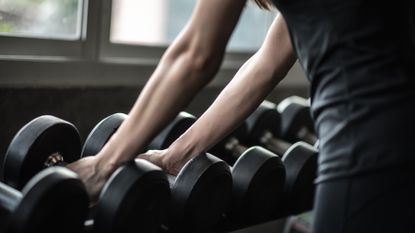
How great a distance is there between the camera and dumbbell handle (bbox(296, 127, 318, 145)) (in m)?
2.24

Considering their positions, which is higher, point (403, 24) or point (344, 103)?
point (403, 24)

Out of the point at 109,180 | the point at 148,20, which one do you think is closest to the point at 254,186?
the point at 109,180

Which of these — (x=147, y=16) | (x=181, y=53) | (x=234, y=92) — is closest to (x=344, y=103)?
(x=181, y=53)

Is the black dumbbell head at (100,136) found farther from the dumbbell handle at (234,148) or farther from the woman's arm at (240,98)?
the dumbbell handle at (234,148)

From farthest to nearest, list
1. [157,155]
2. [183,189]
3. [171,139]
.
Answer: [171,139] → [157,155] → [183,189]

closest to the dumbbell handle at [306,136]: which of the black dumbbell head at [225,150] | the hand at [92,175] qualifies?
the black dumbbell head at [225,150]

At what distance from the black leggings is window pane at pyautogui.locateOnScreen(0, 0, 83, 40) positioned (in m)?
1.16

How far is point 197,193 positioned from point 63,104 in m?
0.69

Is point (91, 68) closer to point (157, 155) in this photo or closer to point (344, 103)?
point (157, 155)

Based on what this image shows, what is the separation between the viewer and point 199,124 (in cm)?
133

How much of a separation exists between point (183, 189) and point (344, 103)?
18.2 inches

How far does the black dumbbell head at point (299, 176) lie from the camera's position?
1.61 meters

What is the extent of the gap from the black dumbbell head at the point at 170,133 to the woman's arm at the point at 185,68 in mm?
511

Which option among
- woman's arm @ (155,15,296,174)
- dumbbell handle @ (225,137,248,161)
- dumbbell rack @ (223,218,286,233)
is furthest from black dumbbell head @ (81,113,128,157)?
dumbbell rack @ (223,218,286,233)
